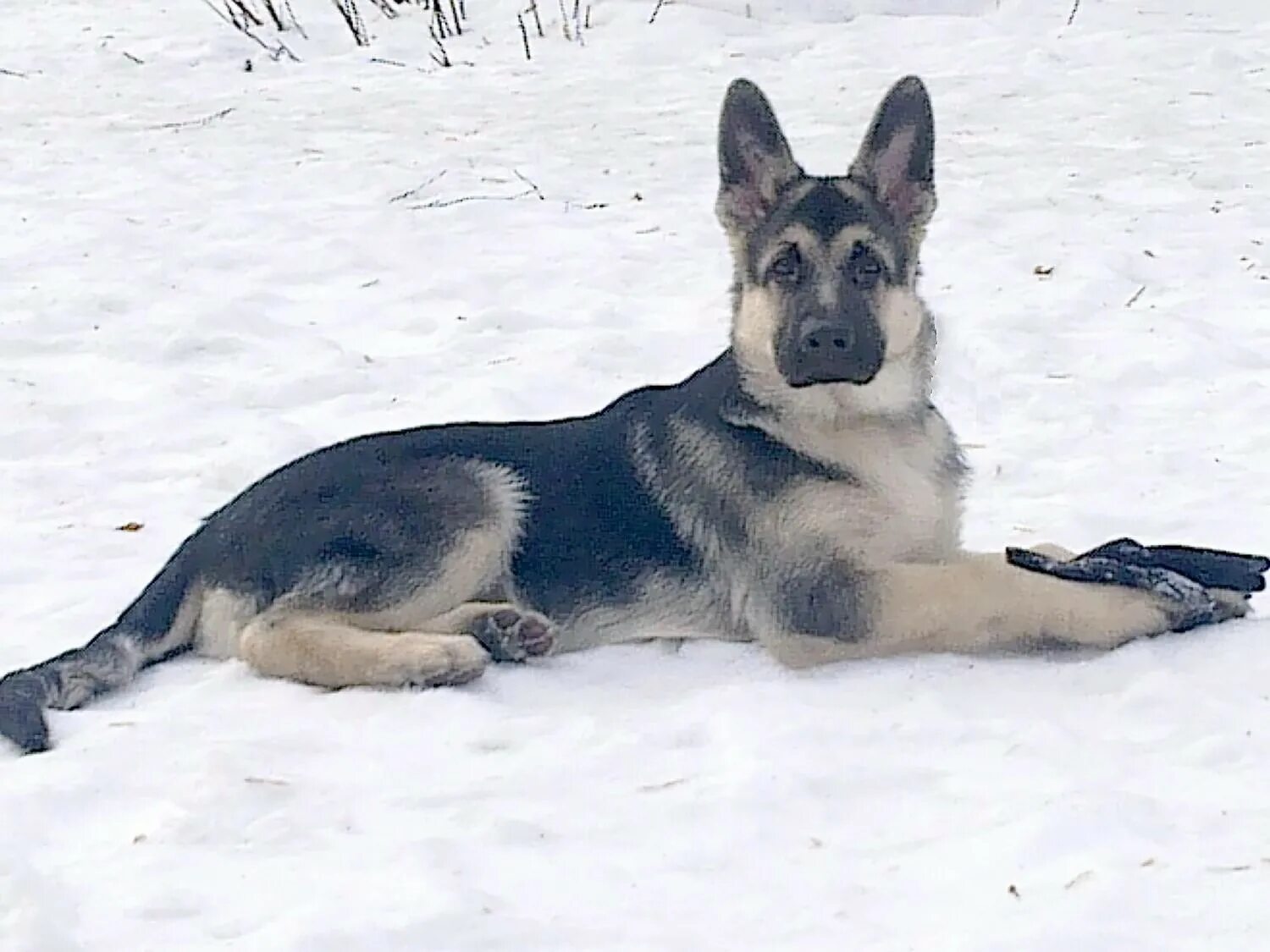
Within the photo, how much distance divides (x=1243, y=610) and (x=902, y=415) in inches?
39.2

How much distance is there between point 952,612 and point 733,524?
25.7 inches

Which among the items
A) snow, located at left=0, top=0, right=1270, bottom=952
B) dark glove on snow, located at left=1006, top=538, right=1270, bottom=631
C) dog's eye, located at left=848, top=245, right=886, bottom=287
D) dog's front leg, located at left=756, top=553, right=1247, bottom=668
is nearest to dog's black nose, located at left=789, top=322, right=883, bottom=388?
dog's eye, located at left=848, top=245, right=886, bottom=287

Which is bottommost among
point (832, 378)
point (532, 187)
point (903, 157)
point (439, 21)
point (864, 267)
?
point (532, 187)

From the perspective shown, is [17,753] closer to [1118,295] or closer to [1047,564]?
[1047,564]

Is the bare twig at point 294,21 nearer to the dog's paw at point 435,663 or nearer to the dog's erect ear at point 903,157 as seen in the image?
the dog's erect ear at point 903,157

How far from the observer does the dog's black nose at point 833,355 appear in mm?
4699

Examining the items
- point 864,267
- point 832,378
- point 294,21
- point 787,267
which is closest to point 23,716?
point 832,378

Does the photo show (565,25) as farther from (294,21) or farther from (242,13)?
(242,13)

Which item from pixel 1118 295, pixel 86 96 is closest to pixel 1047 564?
pixel 1118 295

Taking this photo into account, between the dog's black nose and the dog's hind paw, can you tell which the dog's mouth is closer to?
the dog's black nose

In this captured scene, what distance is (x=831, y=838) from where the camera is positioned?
140 inches

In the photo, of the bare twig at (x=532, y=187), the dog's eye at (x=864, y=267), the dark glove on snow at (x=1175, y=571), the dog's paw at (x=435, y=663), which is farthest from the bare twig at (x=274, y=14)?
the dark glove on snow at (x=1175, y=571)

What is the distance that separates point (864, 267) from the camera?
493cm

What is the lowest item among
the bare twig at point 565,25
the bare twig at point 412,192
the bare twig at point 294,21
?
the bare twig at point 412,192
